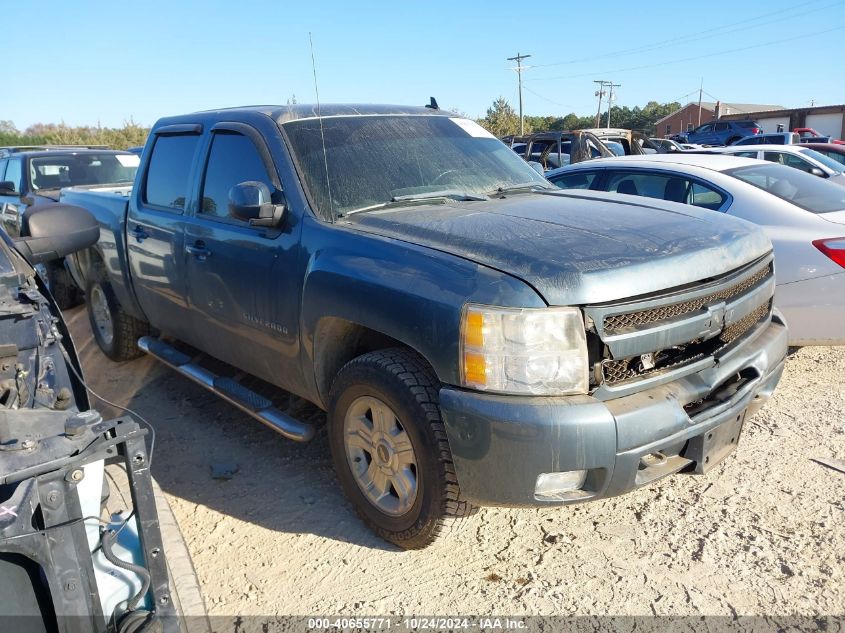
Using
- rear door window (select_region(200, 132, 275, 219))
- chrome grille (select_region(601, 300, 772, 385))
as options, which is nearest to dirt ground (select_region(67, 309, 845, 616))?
chrome grille (select_region(601, 300, 772, 385))

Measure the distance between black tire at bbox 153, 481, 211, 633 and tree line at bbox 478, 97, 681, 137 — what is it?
4210 cm

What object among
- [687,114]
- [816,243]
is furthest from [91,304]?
[687,114]

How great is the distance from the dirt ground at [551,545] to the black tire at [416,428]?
20 centimetres

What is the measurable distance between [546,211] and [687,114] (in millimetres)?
73969

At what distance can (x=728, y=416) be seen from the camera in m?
2.70

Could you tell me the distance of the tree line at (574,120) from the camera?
47869 mm

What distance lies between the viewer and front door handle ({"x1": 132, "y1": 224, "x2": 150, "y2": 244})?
4457mm

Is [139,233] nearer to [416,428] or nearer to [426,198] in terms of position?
[426,198]

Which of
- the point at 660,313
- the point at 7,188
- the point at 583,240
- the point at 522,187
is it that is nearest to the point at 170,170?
the point at 522,187

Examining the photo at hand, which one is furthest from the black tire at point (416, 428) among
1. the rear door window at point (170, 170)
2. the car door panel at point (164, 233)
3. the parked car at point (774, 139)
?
the parked car at point (774, 139)

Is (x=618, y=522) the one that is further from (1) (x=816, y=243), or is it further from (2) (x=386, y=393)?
(1) (x=816, y=243)

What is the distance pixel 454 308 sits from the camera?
2.41 meters

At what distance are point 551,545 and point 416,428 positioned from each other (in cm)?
95

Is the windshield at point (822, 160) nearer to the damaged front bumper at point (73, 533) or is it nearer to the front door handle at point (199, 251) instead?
the front door handle at point (199, 251)
